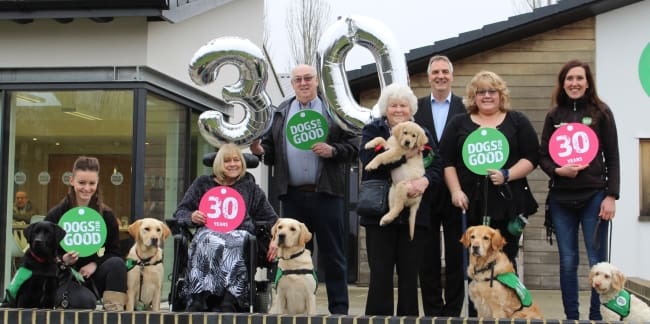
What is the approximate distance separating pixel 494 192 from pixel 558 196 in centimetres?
48

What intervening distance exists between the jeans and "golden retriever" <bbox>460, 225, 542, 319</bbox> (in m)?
0.53

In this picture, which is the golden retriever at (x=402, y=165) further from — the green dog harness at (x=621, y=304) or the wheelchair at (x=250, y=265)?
the green dog harness at (x=621, y=304)

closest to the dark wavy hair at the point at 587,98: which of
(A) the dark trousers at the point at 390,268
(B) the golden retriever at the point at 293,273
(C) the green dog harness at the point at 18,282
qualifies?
(A) the dark trousers at the point at 390,268

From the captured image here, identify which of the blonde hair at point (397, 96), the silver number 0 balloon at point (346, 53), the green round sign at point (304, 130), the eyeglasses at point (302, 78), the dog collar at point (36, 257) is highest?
the silver number 0 balloon at point (346, 53)

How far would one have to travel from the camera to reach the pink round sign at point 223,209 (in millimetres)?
Result: 5758

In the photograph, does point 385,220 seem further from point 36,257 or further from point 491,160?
point 36,257

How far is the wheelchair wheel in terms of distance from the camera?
5980mm

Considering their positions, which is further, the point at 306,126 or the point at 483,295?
the point at 306,126

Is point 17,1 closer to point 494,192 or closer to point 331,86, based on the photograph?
point 331,86

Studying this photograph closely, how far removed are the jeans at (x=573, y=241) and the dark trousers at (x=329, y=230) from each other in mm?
1565

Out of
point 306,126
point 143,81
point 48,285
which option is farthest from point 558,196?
point 143,81

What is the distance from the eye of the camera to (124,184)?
341 inches

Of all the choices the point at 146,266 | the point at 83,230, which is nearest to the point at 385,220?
the point at 146,266

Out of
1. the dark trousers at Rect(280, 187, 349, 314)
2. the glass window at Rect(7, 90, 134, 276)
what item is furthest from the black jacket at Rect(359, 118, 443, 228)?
the glass window at Rect(7, 90, 134, 276)
